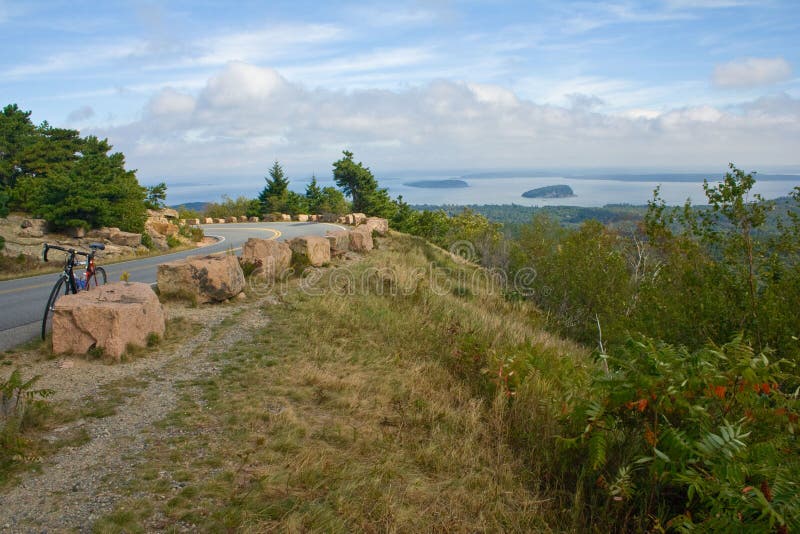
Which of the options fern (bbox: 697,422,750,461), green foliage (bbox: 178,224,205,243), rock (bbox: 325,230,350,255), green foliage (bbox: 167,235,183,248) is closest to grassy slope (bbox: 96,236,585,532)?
fern (bbox: 697,422,750,461)

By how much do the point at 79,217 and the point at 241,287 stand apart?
1548cm

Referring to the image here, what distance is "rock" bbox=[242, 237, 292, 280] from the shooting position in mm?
11938

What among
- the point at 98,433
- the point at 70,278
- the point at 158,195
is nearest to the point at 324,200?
the point at 158,195

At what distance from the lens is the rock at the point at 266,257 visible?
11.9 meters

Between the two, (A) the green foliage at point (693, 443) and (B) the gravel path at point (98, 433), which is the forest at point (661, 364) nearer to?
(A) the green foliage at point (693, 443)

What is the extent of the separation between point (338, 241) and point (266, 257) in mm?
4022

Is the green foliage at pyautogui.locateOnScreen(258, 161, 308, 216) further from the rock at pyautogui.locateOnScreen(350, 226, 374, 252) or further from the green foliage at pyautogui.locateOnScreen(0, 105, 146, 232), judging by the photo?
the rock at pyautogui.locateOnScreen(350, 226, 374, 252)

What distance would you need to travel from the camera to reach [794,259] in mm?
8391

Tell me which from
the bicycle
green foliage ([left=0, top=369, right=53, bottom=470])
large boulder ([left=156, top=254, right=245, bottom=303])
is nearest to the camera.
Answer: green foliage ([left=0, top=369, right=53, bottom=470])

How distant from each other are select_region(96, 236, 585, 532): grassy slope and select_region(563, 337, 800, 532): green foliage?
0.61 metres

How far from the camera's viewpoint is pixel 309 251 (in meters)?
13.7

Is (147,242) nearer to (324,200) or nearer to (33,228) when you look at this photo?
(33,228)

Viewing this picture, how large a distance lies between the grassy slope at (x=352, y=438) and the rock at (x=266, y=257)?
3.30m

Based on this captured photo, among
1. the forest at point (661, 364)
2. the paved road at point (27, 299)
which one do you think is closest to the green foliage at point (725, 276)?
the forest at point (661, 364)
